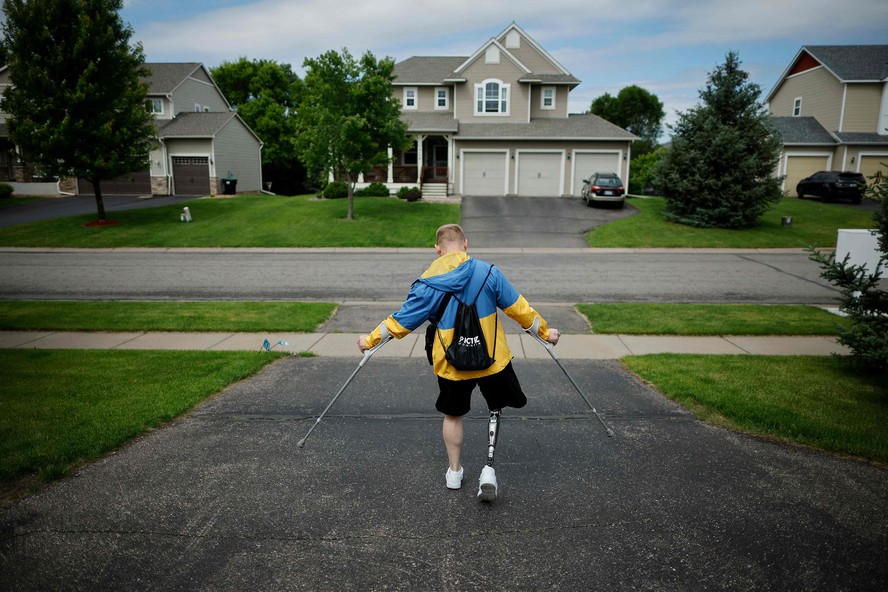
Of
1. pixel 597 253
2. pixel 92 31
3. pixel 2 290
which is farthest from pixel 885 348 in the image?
pixel 92 31

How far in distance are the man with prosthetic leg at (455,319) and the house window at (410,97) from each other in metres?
36.2

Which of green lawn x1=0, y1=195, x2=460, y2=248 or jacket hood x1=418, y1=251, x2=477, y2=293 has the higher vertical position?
jacket hood x1=418, y1=251, x2=477, y2=293

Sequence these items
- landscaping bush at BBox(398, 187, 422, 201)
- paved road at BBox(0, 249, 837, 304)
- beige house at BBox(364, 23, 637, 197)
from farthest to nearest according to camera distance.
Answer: beige house at BBox(364, 23, 637, 197)
landscaping bush at BBox(398, 187, 422, 201)
paved road at BBox(0, 249, 837, 304)

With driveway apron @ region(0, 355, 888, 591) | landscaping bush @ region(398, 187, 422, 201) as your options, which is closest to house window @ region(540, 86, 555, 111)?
landscaping bush @ region(398, 187, 422, 201)

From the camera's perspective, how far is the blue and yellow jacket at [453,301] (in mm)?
4277

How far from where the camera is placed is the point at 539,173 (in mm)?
35938

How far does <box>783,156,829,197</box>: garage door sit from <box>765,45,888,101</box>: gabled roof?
16.1 ft

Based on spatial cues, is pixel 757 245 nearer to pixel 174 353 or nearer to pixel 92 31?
pixel 174 353

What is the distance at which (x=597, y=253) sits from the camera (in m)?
21.2

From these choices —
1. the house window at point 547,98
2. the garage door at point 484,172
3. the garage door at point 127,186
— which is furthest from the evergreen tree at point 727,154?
the garage door at point 127,186

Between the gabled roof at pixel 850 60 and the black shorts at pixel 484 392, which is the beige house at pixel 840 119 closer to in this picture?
the gabled roof at pixel 850 60

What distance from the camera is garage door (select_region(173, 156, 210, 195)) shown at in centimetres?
3788

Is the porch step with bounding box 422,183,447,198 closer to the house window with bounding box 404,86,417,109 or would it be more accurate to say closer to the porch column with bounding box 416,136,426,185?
→ the porch column with bounding box 416,136,426,185

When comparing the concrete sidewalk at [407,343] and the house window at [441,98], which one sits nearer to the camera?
the concrete sidewalk at [407,343]
